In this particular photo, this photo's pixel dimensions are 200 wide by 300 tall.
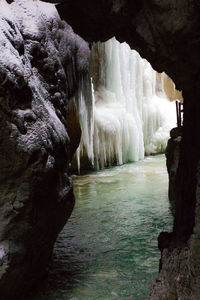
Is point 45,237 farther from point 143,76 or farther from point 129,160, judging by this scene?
point 143,76

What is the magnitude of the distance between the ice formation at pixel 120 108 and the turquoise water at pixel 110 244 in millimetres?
3262

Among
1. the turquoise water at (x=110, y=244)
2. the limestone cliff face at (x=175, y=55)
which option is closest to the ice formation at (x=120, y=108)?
the turquoise water at (x=110, y=244)

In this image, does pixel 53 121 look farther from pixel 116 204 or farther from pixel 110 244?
pixel 116 204

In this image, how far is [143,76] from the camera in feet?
52.5

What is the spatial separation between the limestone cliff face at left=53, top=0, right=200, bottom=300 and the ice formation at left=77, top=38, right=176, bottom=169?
300 inches

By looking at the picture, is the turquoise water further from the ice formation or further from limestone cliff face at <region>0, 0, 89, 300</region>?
the ice formation

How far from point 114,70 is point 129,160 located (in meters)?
3.62

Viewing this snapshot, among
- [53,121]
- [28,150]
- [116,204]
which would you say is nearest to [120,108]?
[116,204]

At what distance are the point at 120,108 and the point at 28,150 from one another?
11.0 metres

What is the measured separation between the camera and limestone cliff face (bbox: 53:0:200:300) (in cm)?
268

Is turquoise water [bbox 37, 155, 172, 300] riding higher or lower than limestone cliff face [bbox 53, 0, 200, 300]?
lower

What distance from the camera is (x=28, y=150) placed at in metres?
3.16

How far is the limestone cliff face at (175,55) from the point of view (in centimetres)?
268

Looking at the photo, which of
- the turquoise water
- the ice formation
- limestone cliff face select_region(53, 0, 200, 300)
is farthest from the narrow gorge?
the ice formation
